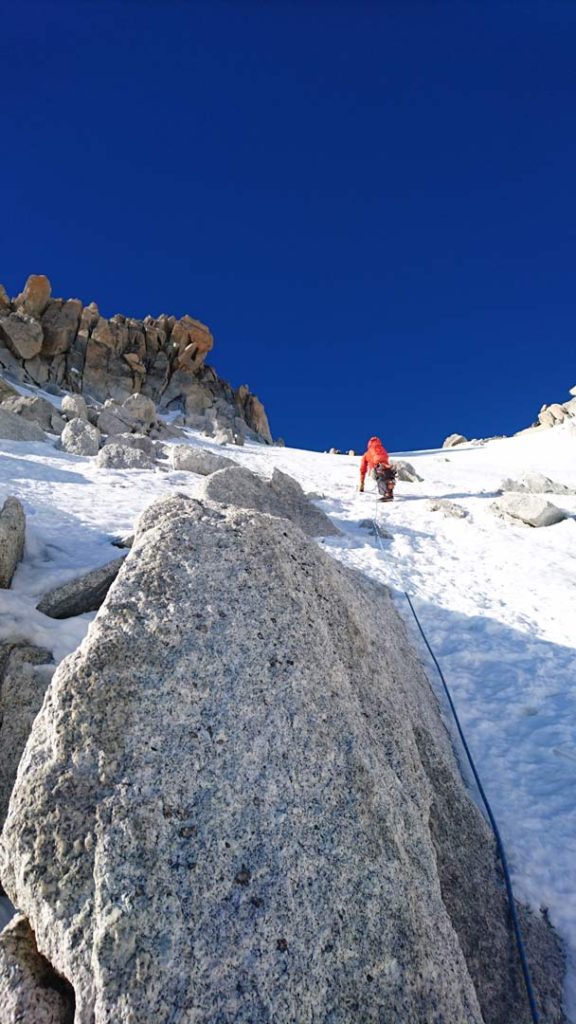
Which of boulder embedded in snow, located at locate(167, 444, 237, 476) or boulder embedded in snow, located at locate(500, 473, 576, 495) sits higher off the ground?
boulder embedded in snow, located at locate(500, 473, 576, 495)

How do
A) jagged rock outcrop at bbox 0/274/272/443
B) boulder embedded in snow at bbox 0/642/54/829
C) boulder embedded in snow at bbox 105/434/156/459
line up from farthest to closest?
jagged rock outcrop at bbox 0/274/272/443 → boulder embedded in snow at bbox 105/434/156/459 → boulder embedded in snow at bbox 0/642/54/829

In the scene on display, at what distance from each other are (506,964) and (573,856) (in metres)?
1.58

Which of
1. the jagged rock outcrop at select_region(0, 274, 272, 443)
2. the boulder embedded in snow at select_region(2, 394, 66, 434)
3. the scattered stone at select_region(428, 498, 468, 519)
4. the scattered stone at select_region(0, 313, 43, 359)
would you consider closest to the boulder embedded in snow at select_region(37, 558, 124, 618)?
the scattered stone at select_region(428, 498, 468, 519)

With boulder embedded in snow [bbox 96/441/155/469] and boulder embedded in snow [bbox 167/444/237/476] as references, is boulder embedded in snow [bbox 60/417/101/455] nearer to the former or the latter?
boulder embedded in snow [bbox 96/441/155/469]

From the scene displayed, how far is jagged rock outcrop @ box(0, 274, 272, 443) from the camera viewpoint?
63.3 m

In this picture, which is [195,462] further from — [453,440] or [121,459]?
[453,440]

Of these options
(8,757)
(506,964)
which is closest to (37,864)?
A: (8,757)

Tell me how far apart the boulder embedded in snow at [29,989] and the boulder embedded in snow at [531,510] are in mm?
15808

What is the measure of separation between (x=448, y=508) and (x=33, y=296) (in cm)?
7456

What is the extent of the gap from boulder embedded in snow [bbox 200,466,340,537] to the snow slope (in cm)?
103

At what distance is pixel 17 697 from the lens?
4160 millimetres

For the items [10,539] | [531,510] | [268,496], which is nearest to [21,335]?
[268,496]

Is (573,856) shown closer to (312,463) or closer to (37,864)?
(37,864)

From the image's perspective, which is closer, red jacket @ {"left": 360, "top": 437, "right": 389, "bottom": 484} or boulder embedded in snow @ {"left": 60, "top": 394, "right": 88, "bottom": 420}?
red jacket @ {"left": 360, "top": 437, "right": 389, "bottom": 484}
